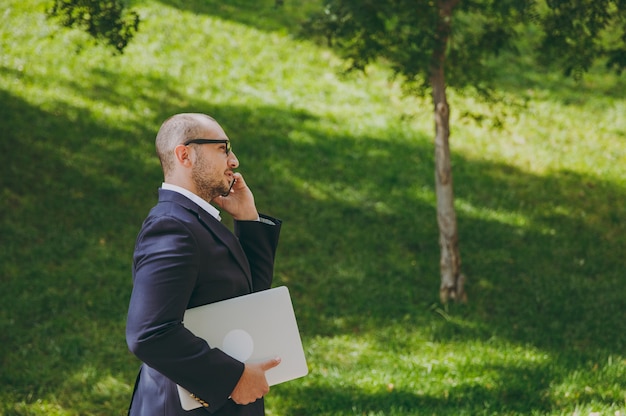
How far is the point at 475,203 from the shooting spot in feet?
32.0

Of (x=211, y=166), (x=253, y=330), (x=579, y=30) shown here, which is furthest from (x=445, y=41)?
(x=253, y=330)

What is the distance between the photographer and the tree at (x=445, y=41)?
22.5ft

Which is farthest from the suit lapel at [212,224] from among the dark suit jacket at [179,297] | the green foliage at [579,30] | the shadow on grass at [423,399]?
the green foliage at [579,30]

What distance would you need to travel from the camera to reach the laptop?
274 centimetres

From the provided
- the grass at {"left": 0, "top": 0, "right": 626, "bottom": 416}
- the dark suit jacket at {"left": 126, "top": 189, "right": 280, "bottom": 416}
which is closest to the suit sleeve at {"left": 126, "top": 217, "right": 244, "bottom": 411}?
the dark suit jacket at {"left": 126, "top": 189, "right": 280, "bottom": 416}

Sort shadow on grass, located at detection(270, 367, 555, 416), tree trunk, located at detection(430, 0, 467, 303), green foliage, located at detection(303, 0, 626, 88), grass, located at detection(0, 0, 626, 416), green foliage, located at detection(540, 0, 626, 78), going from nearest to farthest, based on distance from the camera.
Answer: shadow on grass, located at detection(270, 367, 555, 416) < grass, located at detection(0, 0, 626, 416) < green foliage, located at detection(540, 0, 626, 78) < green foliage, located at detection(303, 0, 626, 88) < tree trunk, located at detection(430, 0, 467, 303)

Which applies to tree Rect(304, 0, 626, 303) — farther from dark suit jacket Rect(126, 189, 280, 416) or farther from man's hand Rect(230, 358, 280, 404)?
man's hand Rect(230, 358, 280, 404)

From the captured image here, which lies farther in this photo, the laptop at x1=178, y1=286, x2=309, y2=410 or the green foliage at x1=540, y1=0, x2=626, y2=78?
the green foliage at x1=540, y1=0, x2=626, y2=78

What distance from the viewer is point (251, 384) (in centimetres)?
273

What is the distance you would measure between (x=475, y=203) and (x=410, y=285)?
219cm

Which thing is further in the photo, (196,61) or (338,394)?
(196,61)

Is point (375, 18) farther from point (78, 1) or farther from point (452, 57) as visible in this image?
point (78, 1)

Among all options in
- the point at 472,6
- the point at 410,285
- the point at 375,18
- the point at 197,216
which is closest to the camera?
the point at 197,216

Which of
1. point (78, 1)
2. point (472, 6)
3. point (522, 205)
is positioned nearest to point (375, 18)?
point (472, 6)
